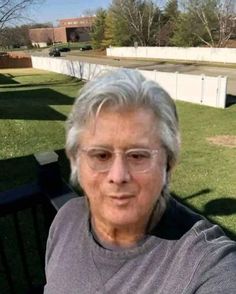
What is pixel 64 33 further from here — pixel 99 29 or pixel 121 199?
pixel 121 199

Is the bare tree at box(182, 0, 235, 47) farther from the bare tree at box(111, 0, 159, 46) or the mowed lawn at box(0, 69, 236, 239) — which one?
the mowed lawn at box(0, 69, 236, 239)

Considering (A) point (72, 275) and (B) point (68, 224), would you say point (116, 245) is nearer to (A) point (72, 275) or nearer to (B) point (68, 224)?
(A) point (72, 275)

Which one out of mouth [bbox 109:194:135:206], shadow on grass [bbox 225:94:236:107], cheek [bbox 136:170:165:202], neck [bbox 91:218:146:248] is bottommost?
shadow on grass [bbox 225:94:236:107]

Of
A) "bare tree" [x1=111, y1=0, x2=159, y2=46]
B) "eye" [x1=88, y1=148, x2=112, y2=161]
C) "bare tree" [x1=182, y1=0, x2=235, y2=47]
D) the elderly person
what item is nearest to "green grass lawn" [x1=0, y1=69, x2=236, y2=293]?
the elderly person

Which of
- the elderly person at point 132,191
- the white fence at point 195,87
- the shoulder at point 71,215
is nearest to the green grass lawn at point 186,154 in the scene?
the white fence at point 195,87

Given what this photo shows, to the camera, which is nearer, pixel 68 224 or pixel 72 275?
pixel 72 275

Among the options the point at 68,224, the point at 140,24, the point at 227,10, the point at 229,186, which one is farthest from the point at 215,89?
the point at 140,24

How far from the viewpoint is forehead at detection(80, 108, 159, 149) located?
4.89ft

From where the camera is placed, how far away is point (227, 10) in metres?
40.0

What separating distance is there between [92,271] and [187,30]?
4479cm

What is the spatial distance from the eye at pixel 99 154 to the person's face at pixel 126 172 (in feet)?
0.08

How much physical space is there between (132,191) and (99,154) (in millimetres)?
188

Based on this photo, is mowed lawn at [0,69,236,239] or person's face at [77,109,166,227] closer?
person's face at [77,109,166,227]

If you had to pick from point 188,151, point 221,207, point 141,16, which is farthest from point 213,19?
point 221,207
